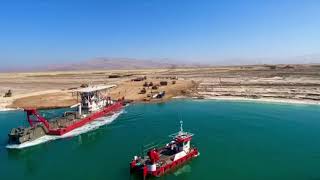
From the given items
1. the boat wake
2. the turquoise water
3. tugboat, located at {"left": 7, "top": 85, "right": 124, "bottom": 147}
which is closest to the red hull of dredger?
tugboat, located at {"left": 7, "top": 85, "right": 124, "bottom": 147}

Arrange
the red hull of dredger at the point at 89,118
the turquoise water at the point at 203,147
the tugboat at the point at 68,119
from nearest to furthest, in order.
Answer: the turquoise water at the point at 203,147, the tugboat at the point at 68,119, the red hull of dredger at the point at 89,118

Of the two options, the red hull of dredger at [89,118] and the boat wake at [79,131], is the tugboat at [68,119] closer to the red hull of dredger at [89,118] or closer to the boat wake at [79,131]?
the red hull of dredger at [89,118]

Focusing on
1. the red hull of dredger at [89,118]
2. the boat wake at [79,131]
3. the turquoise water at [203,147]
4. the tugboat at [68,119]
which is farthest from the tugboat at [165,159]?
the tugboat at [68,119]

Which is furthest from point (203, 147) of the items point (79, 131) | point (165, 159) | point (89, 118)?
point (89, 118)

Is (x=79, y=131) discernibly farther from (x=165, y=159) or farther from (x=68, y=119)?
(x=165, y=159)

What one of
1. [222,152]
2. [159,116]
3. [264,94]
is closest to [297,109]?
[264,94]

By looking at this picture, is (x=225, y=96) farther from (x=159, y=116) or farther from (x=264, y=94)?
(x=159, y=116)
